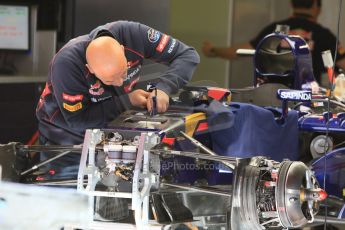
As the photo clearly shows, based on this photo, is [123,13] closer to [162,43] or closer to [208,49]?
[162,43]

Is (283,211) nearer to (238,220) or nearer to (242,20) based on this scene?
(238,220)

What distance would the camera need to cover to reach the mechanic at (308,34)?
174 cm

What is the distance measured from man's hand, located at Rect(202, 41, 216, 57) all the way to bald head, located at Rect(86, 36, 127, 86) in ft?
1.04

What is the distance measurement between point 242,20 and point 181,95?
0.50 meters

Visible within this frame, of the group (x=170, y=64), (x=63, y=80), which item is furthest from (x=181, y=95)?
(x=63, y=80)

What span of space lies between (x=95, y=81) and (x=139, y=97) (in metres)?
0.10

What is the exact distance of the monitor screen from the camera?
1795 mm

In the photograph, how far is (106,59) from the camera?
137cm

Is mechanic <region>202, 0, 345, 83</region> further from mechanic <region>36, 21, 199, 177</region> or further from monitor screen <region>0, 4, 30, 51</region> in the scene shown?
monitor screen <region>0, 4, 30, 51</region>

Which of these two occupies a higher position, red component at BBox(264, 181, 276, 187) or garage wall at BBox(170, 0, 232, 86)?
garage wall at BBox(170, 0, 232, 86)

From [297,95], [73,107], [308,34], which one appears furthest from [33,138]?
[308,34]

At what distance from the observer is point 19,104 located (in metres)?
1.71
